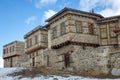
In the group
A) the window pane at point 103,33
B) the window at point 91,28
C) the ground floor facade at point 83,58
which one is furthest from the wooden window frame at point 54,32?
the window pane at point 103,33

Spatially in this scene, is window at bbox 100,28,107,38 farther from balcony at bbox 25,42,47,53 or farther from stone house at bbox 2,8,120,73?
balcony at bbox 25,42,47,53

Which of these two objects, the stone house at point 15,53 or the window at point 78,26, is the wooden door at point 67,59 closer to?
the window at point 78,26

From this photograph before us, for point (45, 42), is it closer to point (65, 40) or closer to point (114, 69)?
point (65, 40)

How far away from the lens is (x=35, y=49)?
49344 millimetres

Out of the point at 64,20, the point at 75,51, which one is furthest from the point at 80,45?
the point at 64,20

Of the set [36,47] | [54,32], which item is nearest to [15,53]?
[36,47]

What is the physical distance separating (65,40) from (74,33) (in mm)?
1749

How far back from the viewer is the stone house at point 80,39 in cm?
3497

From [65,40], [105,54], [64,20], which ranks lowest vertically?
[105,54]

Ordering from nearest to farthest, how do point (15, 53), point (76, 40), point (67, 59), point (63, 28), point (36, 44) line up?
point (76, 40) → point (67, 59) → point (63, 28) → point (36, 44) → point (15, 53)

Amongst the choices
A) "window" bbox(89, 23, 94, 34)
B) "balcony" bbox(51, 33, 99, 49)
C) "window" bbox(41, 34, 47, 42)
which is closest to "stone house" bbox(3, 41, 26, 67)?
"window" bbox(41, 34, 47, 42)

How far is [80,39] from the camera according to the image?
38.0 meters

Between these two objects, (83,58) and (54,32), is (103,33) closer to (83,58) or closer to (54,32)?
(83,58)

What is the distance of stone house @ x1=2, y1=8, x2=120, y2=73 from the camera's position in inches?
1377
